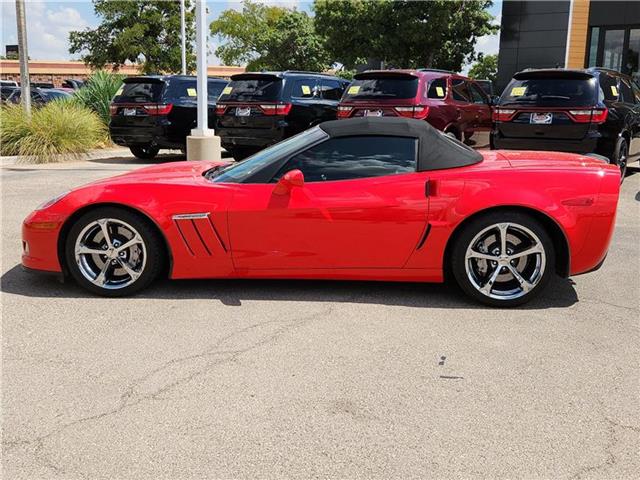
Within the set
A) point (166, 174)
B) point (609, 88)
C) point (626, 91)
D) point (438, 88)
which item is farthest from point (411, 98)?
point (166, 174)

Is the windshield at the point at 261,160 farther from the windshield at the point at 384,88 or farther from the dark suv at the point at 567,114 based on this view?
the windshield at the point at 384,88

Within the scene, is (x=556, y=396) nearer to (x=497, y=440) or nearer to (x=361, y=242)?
(x=497, y=440)

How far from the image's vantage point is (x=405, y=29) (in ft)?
108

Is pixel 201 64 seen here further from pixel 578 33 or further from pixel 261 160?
pixel 578 33

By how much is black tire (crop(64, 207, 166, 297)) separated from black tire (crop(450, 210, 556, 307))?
7.06 feet

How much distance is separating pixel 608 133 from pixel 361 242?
6.36 metres

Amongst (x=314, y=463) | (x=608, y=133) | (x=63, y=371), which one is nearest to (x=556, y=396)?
(x=314, y=463)

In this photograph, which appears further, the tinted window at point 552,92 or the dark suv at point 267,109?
the dark suv at point 267,109

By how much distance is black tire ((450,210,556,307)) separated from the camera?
15.4ft

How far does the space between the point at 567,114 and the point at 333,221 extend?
6.13m

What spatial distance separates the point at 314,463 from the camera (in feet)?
9.22

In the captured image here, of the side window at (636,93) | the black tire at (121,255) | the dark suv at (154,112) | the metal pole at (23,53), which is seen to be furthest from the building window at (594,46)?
the black tire at (121,255)

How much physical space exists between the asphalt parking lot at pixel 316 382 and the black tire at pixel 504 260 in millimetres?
125

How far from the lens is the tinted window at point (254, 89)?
12.5 m
